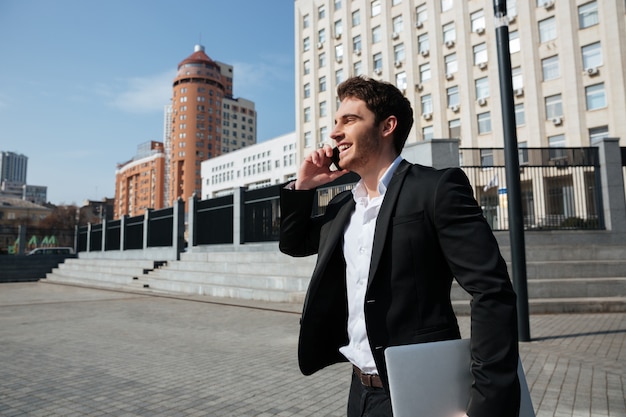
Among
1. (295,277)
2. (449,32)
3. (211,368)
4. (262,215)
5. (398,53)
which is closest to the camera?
(211,368)

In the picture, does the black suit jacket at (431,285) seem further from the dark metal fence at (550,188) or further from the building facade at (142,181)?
the building facade at (142,181)

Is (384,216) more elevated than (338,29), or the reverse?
(338,29)

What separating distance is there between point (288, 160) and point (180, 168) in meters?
56.2

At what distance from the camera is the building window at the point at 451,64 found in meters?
35.8

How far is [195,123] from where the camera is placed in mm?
111688

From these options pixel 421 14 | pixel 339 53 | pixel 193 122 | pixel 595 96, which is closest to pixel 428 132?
pixel 421 14

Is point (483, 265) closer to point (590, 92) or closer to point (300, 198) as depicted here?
point (300, 198)

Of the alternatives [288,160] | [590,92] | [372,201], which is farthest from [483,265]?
[288,160]

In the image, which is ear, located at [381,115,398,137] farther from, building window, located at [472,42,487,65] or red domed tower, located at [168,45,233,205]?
red domed tower, located at [168,45,233,205]

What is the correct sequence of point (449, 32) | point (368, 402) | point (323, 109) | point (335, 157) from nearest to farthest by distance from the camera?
point (368, 402) < point (335, 157) < point (449, 32) < point (323, 109)

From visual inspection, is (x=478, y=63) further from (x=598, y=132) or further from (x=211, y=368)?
(x=211, y=368)

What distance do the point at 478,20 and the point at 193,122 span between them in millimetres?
89477

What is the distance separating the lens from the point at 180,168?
11125cm

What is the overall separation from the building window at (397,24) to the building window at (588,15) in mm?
15121
